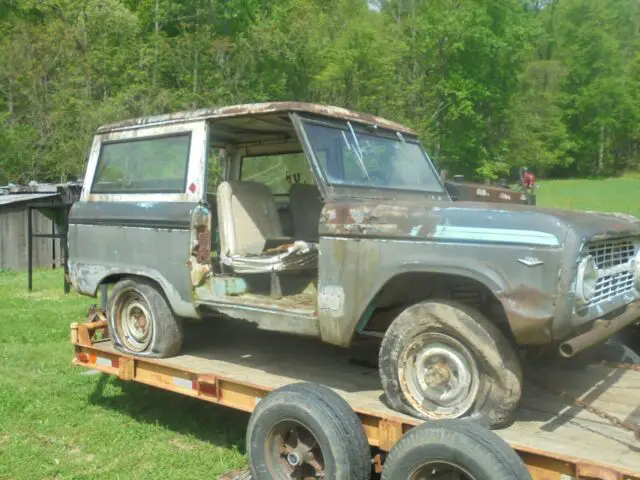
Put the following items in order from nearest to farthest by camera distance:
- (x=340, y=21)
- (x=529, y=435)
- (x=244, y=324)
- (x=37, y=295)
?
(x=529, y=435) → (x=244, y=324) → (x=37, y=295) → (x=340, y=21)

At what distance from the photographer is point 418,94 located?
30.4 metres

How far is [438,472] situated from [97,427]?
3.36m

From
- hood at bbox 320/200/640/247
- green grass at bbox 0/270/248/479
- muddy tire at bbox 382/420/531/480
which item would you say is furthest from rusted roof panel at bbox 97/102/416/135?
green grass at bbox 0/270/248/479

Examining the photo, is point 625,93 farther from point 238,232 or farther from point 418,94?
point 238,232

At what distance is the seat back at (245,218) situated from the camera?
5.22m

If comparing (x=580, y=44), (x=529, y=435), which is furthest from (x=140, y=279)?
(x=580, y=44)

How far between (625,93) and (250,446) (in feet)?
185

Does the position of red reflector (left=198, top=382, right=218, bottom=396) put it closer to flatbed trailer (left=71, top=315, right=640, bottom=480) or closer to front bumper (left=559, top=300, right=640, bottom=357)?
flatbed trailer (left=71, top=315, right=640, bottom=480)

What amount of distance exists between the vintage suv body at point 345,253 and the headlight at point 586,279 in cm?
1

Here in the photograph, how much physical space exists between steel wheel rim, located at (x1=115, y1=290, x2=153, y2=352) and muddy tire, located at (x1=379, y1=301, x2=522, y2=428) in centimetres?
231

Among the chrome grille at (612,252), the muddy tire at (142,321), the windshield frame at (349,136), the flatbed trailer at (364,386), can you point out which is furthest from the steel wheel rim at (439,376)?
the muddy tire at (142,321)

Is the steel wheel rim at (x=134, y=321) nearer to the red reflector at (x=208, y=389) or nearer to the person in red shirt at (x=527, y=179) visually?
the red reflector at (x=208, y=389)

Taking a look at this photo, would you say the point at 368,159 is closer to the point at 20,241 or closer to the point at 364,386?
the point at 364,386

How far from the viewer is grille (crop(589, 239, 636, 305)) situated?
141 inches
